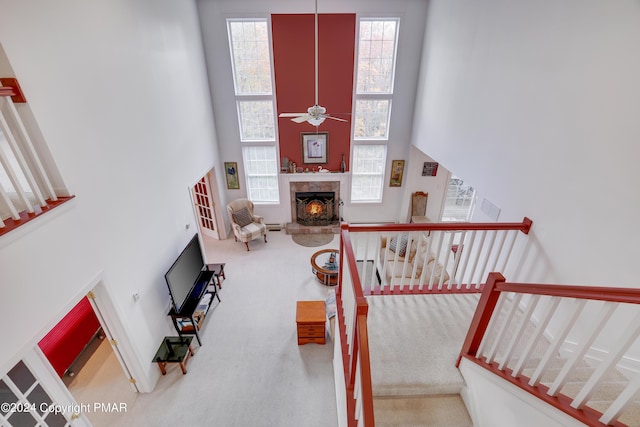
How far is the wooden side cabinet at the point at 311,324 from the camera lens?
163 inches

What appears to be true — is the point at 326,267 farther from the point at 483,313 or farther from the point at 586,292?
the point at 586,292

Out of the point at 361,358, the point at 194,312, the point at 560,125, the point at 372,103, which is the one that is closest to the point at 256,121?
the point at 372,103

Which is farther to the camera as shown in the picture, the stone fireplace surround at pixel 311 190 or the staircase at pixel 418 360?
the stone fireplace surround at pixel 311 190

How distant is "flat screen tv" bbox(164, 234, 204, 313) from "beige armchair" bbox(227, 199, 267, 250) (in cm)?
156

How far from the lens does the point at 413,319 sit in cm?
285

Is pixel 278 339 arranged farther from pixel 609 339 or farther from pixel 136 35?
pixel 136 35

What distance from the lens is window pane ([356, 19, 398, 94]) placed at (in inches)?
234

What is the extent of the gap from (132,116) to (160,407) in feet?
11.9

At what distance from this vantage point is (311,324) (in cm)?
415

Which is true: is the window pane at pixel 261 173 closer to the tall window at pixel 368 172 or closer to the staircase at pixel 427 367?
the tall window at pixel 368 172

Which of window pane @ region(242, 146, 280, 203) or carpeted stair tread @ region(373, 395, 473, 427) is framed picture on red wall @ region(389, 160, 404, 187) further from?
carpeted stair tread @ region(373, 395, 473, 427)

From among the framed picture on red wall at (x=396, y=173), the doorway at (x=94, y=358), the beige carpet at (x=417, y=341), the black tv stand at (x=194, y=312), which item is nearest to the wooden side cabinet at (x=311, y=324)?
the beige carpet at (x=417, y=341)

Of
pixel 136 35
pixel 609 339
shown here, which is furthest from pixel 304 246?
pixel 609 339

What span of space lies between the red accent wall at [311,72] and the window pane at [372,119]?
24cm
